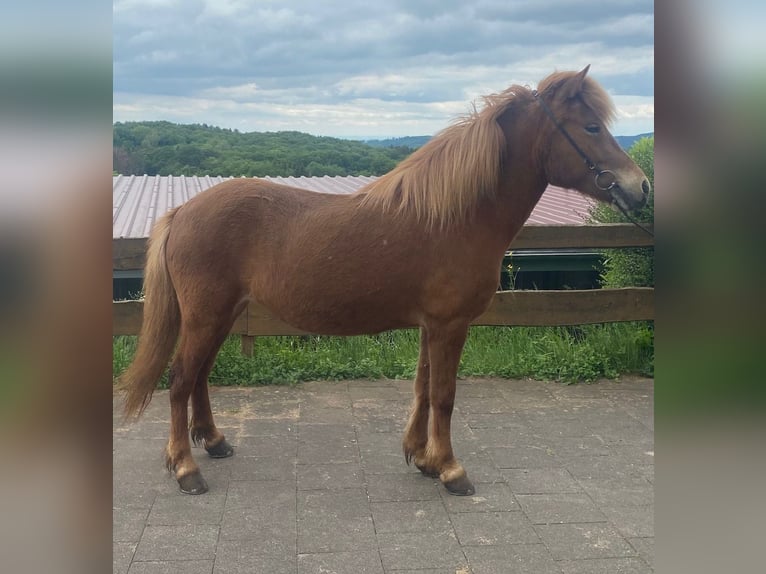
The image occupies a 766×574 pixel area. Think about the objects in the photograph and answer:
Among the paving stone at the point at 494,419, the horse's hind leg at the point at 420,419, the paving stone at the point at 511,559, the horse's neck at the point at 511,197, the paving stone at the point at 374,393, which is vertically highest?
the horse's neck at the point at 511,197

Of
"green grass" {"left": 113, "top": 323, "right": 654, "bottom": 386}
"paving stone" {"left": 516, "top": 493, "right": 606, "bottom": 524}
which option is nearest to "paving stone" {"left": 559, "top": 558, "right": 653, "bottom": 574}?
"paving stone" {"left": 516, "top": 493, "right": 606, "bottom": 524}

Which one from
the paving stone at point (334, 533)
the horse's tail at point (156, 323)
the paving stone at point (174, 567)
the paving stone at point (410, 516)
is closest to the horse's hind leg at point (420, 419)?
the paving stone at point (410, 516)

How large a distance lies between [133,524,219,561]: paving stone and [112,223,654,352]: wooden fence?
2.03 meters

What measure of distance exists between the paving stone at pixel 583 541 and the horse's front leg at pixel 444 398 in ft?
1.55

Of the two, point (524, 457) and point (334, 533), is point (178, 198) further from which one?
point (334, 533)

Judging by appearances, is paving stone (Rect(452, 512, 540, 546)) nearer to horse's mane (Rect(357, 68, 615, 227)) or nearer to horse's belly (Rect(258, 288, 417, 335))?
horse's belly (Rect(258, 288, 417, 335))

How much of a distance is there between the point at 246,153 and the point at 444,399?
10.5ft

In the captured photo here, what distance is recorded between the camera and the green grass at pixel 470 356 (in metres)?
4.53

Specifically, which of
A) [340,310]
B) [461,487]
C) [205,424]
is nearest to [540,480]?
[461,487]

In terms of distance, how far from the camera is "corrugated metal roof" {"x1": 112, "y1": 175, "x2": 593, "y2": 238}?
532 centimetres

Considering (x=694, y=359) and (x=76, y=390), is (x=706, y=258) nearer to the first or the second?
(x=694, y=359)

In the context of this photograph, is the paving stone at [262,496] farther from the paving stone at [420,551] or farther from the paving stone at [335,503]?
the paving stone at [420,551]

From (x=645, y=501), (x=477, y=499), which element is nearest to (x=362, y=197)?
(x=477, y=499)

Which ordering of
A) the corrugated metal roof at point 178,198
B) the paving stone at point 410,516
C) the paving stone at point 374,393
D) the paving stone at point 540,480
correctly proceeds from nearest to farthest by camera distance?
the paving stone at point 410,516 < the paving stone at point 540,480 < the paving stone at point 374,393 < the corrugated metal roof at point 178,198
